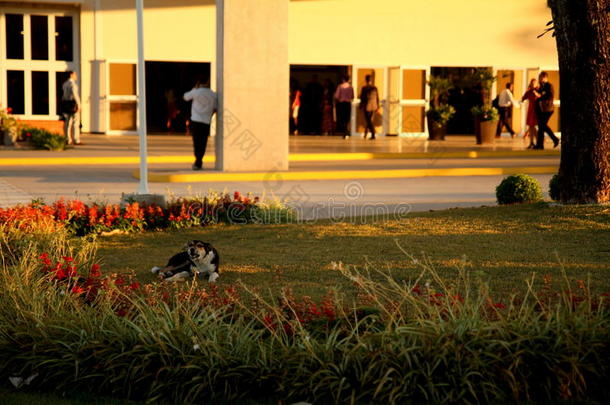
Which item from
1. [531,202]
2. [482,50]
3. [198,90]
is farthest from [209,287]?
[482,50]

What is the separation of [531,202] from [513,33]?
2115 centimetres

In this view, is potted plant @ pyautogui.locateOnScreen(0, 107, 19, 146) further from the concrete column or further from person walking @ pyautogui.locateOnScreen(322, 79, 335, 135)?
person walking @ pyautogui.locateOnScreen(322, 79, 335, 135)

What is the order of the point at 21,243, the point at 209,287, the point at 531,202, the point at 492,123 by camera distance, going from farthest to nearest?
the point at 492,123, the point at 531,202, the point at 21,243, the point at 209,287

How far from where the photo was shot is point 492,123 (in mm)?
28812

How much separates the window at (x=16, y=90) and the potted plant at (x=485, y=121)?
14.1 meters

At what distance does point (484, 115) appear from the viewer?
28.3 m

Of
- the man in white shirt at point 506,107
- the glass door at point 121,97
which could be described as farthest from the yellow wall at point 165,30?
the man in white shirt at point 506,107

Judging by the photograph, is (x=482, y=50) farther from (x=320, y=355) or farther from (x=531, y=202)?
(x=320, y=355)

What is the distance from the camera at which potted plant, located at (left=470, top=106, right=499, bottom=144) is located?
28.3m

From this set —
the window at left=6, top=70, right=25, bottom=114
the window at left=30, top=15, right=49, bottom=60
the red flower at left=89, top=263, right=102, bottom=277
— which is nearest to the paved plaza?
the window at left=6, top=70, right=25, bottom=114

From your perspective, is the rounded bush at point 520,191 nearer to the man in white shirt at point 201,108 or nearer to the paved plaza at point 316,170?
the paved plaza at point 316,170

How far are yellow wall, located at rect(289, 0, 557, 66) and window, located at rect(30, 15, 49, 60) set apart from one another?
7777 millimetres

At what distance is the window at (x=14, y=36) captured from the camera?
96.0 feet

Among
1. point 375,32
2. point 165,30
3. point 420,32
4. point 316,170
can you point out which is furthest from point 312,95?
point 316,170
